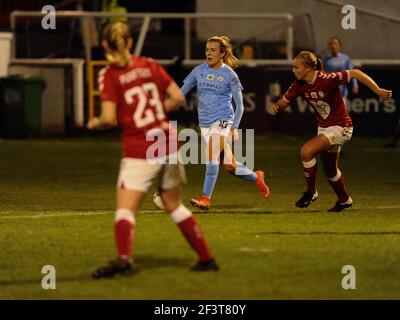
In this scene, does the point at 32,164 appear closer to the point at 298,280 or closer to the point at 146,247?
the point at 146,247

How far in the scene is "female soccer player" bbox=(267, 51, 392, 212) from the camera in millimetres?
14023

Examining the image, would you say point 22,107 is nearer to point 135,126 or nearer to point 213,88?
point 213,88

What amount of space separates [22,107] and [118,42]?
16869 millimetres

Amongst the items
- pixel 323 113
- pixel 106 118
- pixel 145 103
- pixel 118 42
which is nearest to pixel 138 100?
pixel 145 103

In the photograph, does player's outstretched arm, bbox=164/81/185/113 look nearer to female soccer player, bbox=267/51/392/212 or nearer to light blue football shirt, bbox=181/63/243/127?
female soccer player, bbox=267/51/392/212

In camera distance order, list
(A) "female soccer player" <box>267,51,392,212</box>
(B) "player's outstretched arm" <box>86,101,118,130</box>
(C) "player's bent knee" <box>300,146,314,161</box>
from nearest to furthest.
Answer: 1. (B) "player's outstretched arm" <box>86,101,118,130</box>
2. (A) "female soccer player" <box>267,51,392,212</box>
3. (C) "player's bent knee" <box>300,146,314,161</box>

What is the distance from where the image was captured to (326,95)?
A: 14.1m

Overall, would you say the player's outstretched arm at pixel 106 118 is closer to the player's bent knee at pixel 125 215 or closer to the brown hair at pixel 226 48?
the player's bent knee at pixel 125 215

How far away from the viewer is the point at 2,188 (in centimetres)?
1698

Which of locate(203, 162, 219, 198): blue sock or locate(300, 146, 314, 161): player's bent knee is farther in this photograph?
locate(203, 162, 219, 198): blue sock

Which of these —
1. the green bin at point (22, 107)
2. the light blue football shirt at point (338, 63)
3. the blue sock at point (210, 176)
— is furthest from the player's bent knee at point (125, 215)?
the green bin at point (22, 107)

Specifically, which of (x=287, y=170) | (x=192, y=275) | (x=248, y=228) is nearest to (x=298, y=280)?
(x=192, y=275)

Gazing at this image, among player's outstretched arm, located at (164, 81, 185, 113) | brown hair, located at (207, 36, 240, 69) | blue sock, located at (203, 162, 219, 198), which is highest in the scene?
brown hair, located at (207, 36, 240, 69)

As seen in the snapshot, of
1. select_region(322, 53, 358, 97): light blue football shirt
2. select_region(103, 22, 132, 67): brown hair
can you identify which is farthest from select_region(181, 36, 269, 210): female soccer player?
select_region(322, 53, 358, 97): light blue football shirt
